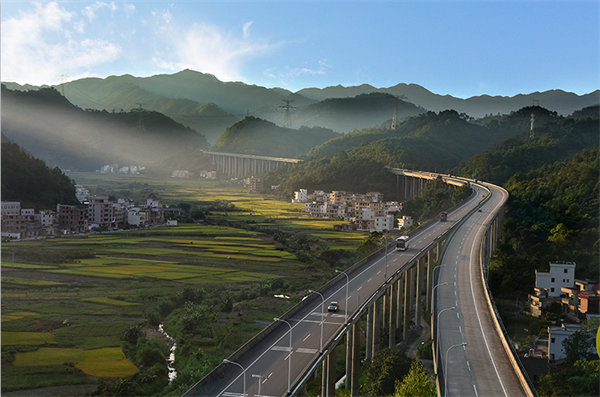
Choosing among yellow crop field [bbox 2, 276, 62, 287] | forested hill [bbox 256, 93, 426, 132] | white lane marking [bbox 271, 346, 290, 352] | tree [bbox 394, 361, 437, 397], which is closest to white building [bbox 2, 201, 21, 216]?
yellow crop field [bbox 2, 276, 62, 287]

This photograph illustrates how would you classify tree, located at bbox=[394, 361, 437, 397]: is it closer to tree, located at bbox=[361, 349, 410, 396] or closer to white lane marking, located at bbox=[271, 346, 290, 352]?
tree, located at bbox=[361, 349, 410, 396]

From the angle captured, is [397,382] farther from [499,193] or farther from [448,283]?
[499,193]

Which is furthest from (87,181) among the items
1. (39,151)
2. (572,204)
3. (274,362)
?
(274,362)

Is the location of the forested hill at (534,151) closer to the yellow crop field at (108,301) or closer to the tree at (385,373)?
the yellow crop field at (108,301)

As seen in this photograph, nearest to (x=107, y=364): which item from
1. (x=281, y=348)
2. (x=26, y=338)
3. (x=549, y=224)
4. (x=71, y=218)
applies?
(x=26, y=338)

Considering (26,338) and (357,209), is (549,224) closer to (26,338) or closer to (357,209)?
(357,209)
